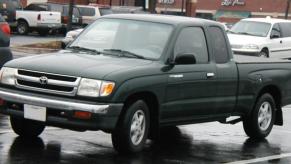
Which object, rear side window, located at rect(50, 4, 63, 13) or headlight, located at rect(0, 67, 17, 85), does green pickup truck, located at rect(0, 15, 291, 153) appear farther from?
rear side window, located at rect(50, 4, 63, 13)

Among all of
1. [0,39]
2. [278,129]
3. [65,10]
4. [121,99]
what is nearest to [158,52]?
[121,99]

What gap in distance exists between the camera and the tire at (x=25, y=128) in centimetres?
865

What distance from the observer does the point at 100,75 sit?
7.68m

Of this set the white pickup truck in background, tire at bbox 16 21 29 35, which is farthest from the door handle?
tire at bbox 16 21 29 35

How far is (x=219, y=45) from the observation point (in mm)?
9656

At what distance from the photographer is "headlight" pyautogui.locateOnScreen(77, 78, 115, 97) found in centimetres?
761

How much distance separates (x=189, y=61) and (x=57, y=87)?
6.03 ft

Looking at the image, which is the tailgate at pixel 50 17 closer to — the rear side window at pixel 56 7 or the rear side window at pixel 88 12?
the rear side window at pixel 56 7

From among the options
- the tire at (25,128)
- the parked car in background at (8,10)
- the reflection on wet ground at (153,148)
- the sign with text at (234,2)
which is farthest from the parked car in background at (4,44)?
the sign with text at (234,2)

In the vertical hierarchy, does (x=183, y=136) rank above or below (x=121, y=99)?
below

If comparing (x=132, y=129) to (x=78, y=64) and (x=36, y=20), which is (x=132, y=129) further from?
(x=36, y=20)

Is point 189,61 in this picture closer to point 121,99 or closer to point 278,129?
point 121,99

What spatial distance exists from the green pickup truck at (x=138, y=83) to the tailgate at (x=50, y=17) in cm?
2680

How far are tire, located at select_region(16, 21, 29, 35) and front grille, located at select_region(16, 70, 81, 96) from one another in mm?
29182
